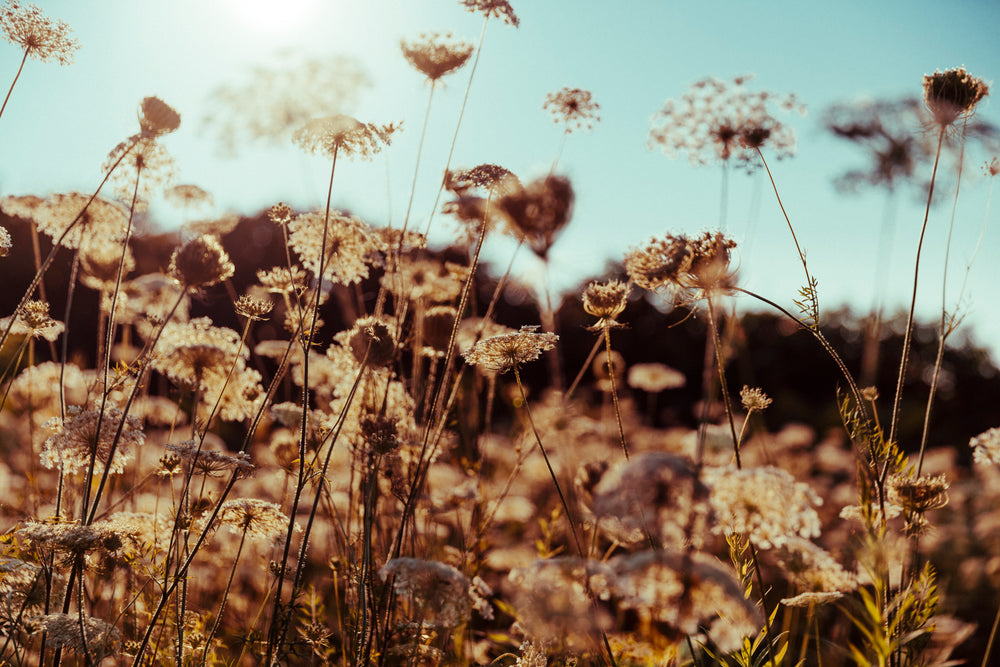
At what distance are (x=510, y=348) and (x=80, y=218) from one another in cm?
265

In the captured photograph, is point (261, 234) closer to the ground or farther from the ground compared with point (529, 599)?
farther from the ground

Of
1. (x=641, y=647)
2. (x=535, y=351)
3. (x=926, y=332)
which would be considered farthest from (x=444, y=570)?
(x=926, y=332)

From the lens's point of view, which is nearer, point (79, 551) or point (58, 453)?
point (79, 551)

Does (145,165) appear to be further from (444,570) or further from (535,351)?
(444,570)

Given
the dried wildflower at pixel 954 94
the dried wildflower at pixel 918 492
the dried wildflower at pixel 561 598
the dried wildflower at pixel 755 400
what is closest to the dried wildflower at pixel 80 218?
the dried wildflower at pixel 561 598

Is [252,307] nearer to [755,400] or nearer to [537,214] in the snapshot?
[537,214]

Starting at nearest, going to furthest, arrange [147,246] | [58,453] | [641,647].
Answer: [641,647] → [58,453] → [147,246]

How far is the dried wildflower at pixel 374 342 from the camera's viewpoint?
3107 millimetres

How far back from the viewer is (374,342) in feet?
10.1

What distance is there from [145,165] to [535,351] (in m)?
2.31

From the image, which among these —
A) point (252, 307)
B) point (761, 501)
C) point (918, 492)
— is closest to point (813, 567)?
point (918, 492)

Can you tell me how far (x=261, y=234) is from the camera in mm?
15797

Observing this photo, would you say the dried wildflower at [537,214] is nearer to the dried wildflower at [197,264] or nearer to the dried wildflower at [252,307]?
the dried wildflower at [252,307]

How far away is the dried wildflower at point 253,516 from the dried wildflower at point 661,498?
4.96 ft
